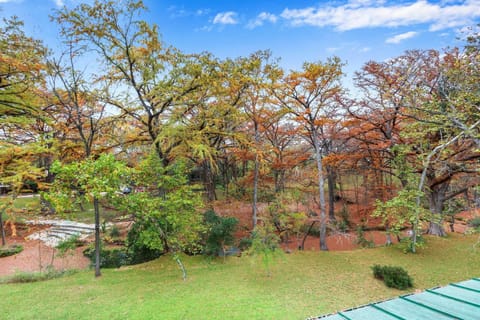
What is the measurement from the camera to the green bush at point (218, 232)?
26.7ft

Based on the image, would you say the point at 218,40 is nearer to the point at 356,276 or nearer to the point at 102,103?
the point at 102,103

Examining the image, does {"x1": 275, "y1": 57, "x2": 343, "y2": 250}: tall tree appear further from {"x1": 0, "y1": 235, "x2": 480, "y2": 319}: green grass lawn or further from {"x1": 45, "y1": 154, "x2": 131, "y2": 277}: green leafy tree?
{"x1": 45, "y1": 154, "x2": 131, "y2": 277}: green leafy tree

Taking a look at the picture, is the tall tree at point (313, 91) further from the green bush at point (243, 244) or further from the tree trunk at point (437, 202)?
the tree trunk at point (437, 202)

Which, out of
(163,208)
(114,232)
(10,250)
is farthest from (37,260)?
(163,208)

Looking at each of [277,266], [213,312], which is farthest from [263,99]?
[213,312]

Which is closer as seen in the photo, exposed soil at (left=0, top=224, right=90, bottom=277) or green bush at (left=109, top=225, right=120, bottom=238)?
exposed soil at (left=0, top=224, right=90, bottom=277)

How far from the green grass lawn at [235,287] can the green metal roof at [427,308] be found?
2294mm

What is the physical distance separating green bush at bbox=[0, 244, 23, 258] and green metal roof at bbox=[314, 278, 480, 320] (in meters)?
15.4

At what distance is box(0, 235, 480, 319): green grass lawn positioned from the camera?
16.7 ft

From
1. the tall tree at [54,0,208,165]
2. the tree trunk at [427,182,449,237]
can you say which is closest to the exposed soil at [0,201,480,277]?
the tree trunk at [427,182,449,237]

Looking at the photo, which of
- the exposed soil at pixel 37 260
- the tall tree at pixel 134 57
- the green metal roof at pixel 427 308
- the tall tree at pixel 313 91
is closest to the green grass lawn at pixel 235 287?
the green metal roof at pixel 427 308

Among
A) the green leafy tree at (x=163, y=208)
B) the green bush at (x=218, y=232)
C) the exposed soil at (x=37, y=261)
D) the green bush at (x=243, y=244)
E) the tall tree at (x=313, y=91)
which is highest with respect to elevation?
the tall tree at (x=313, y=91)

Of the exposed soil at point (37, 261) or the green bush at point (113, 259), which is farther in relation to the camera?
the exposed soil at point (37, 261)

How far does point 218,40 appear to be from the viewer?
35.1 feet
